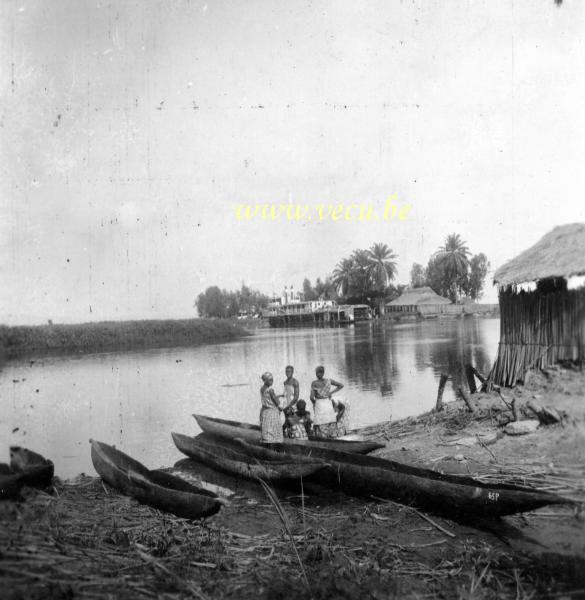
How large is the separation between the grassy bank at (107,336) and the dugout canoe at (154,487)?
31770mm

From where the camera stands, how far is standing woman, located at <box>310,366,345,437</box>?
942 cm

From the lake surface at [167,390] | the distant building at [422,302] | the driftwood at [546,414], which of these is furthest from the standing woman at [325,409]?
the distant building at [422,302]

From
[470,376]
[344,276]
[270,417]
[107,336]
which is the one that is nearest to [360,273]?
[344,276]

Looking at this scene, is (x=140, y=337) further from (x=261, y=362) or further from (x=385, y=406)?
(x=385, y=406)

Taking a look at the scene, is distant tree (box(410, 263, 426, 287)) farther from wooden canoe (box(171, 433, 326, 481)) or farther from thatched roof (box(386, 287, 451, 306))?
wooden canoe (box(171, 433, 326, 481))

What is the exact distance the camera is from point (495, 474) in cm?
718

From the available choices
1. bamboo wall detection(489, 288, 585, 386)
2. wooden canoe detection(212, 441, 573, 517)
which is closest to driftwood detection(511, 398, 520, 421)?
bamboo wall detection(489, 288, 585, 386)

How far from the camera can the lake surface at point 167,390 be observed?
1366cm

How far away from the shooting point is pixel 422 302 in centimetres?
6875

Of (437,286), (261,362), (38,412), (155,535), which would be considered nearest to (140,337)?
(261,362)

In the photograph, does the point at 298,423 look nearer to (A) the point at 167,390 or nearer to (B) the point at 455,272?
(A) the point at 167,390

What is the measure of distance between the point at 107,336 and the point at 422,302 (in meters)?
41.2

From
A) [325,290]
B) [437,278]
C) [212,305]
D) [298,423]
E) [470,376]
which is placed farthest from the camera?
[212,305]

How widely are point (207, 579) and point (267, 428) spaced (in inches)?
191
